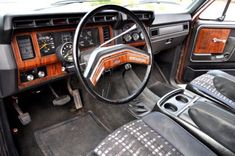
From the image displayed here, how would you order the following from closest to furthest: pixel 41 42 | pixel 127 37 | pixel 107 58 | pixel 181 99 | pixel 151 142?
pixel 151 142
pixel 107 58
pixel 41 42
pixel 181 99
pixel 127 37

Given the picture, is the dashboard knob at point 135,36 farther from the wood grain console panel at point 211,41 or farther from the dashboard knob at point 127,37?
the wood grain console panel at point 211,41

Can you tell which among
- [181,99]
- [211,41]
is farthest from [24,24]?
[211,41]

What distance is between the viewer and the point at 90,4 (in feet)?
5.21

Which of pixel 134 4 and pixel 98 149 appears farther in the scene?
pixel 134 4

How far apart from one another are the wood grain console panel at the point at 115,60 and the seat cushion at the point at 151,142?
287 mm

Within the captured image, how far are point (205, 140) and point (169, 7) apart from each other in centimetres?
145

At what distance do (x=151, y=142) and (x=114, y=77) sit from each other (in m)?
1.14

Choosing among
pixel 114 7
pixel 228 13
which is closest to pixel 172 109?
pixel 114 7

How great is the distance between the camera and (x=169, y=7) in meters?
2.15

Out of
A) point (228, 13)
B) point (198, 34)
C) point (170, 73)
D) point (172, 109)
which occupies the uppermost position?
point (228, 13)

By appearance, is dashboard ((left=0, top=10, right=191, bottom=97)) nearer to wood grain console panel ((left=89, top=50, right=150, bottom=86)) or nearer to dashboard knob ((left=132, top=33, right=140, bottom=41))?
dashboard knob ((left=132, top=33, right=140, bottom=41))

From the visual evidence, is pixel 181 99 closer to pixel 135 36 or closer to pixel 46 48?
pixel 135 36

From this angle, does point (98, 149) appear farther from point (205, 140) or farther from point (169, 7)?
point (169, 7)

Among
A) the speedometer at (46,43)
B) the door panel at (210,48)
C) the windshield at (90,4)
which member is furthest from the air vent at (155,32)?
the speedometer at (46,43)
